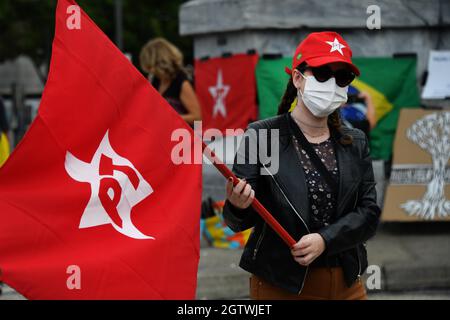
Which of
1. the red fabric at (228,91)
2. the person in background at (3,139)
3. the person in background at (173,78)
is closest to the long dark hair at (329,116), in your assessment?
the person in background at (173,78)

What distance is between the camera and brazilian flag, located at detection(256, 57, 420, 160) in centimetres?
931

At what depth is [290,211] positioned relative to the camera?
360 cm

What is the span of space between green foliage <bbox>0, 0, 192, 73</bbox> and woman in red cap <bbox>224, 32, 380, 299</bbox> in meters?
→ 23.5

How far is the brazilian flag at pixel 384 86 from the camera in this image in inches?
367

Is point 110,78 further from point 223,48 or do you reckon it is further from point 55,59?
point 223,48

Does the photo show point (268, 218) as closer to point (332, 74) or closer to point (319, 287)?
point (319, 287)

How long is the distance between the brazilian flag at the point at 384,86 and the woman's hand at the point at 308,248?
5.75 m

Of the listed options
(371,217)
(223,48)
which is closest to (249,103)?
(223,48)

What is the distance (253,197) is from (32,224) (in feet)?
2.67

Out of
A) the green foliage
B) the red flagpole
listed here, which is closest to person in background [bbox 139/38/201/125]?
the red flagpole

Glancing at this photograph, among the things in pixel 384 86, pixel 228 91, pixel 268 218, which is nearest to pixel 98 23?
pixel 228 91

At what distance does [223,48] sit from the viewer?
388 inches

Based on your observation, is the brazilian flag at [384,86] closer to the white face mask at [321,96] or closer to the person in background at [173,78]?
the person in background at [173,78]

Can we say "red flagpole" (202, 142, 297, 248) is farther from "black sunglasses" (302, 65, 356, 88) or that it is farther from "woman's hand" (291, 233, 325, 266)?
"black sunglasses" (302, 65, 356, 88)
